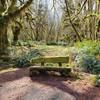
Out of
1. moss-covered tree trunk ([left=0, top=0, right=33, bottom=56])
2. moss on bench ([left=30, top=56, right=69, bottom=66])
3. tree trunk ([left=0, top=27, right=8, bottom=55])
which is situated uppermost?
moss-covered tree trunk ([left=0, top=0, right=33, bottom=56])

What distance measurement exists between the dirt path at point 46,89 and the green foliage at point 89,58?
5.26ft

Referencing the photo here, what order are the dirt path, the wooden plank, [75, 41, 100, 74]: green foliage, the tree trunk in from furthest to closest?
A: the tree trunk, the wooden plank, [75, 41, 100, 74]: green foliage, the dirt path

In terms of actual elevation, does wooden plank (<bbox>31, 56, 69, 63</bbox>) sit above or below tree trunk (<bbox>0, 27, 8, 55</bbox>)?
below

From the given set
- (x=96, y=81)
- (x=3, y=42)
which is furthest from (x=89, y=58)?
(x=3, y=42)

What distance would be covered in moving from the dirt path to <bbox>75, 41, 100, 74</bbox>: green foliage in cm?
160

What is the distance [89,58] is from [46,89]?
3185mm

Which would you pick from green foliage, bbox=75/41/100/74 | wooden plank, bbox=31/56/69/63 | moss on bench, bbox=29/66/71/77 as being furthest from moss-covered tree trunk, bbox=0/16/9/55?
moss on bench, bbox=29/66/71/77

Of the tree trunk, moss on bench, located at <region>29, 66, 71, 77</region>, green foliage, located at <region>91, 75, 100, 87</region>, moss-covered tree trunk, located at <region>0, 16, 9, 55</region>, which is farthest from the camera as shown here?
the tree trunk

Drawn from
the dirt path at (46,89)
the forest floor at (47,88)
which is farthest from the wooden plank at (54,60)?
the dirt path at (46,89)

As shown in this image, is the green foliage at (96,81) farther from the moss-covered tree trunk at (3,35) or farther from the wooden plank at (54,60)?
the moss-covered tree trunk at (3,35)

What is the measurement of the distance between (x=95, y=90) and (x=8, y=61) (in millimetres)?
6708

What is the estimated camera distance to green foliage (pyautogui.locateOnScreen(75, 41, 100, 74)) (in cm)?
1017

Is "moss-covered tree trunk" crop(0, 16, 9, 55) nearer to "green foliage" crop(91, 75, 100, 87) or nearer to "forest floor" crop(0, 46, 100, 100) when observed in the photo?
"forest floor" crop(0, 46, 100, 100)

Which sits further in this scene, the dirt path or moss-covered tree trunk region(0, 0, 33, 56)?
moss-covered tree trunk region(0, 0, 33, 56)
